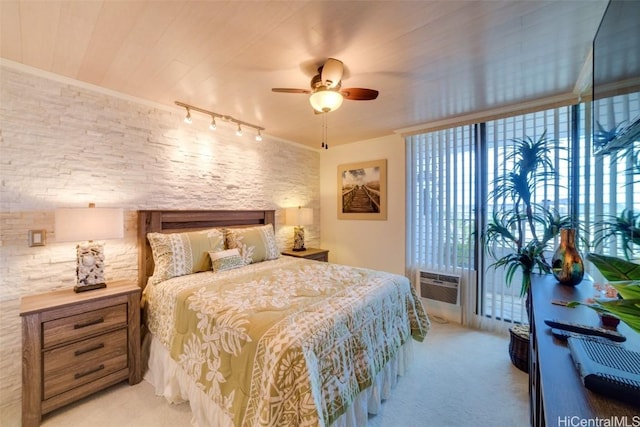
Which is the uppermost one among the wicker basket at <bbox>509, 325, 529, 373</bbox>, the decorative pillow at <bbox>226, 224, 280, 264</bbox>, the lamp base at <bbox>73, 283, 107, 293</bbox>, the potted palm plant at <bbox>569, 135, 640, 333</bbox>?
the potted palm plant at <bbox>569, 135, 640, 333</bbox>

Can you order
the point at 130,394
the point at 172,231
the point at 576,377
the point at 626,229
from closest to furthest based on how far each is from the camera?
1. the point at 576,377
2. the point at 626,229
3. the point at 130,394
4. the point at 172,231

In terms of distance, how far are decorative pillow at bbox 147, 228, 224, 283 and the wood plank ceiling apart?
1434mm

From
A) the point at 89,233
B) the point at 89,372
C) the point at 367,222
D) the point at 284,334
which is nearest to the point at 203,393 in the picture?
the point at 284,334

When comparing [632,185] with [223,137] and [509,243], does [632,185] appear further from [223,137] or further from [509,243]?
[223,137]

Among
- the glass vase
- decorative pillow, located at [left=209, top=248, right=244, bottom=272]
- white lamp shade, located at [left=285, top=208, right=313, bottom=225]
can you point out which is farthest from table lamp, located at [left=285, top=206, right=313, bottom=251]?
the glass vase

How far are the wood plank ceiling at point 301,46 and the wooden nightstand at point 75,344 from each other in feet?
5.97

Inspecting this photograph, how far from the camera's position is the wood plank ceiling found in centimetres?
142

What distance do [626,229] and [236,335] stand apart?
2.17 meters

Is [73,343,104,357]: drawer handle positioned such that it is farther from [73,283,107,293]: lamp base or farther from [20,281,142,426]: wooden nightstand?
[73,283,107,293]: lamp base

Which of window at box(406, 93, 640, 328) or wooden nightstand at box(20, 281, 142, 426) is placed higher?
window at box(406, 93, 640, 328)

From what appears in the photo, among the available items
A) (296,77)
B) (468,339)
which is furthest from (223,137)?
(468,339)

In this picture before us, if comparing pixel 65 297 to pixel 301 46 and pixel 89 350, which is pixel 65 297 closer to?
pixel 89 350

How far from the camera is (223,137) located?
10.7 ft

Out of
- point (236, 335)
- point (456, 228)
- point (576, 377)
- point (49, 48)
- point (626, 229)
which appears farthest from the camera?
point (456, 228)
